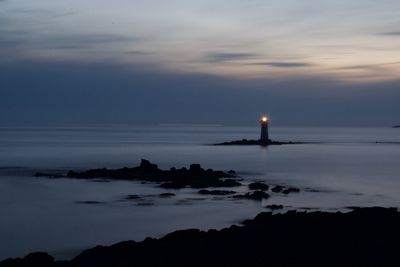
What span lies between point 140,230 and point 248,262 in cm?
777

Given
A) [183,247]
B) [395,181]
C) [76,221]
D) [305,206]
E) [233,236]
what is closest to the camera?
[183,247]

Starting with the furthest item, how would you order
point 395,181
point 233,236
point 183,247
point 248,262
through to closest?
1. point 395,181
2. point 233,236
3. point 183,247
4. point 248,262

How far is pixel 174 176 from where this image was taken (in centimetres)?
2809

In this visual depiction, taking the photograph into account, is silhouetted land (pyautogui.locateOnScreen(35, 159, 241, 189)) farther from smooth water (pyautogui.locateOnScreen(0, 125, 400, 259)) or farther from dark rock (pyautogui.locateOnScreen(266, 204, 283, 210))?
dark rock (pyautogui.locateOnScreen(266, 204, 283, 210))

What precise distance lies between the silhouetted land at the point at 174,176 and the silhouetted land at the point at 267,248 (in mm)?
13011

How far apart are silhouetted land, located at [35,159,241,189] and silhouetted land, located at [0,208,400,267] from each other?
42.7ft

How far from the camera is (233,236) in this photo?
11.9 m

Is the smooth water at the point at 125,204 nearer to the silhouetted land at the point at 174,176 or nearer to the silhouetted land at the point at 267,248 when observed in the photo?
the silhouetted land at the point at 174,176

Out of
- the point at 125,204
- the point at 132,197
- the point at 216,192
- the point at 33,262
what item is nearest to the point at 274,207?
the point at 216,192

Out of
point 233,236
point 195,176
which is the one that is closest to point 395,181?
point 195,176

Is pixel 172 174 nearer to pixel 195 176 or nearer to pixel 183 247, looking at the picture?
pixel 195 176

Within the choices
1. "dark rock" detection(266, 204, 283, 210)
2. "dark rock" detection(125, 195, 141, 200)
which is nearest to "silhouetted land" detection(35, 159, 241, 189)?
"dark rock" detection(125, 195, 141, 200)

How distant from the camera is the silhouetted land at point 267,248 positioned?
971 centimetres

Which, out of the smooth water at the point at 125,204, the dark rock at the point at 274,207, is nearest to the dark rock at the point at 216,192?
the smooth water at the point at 125,204
